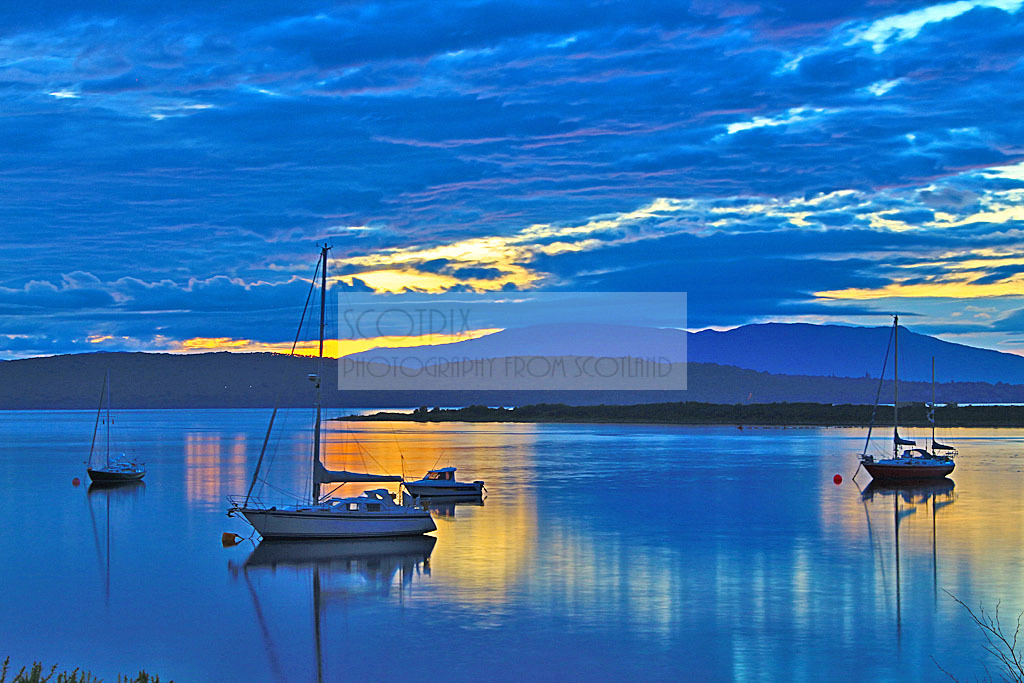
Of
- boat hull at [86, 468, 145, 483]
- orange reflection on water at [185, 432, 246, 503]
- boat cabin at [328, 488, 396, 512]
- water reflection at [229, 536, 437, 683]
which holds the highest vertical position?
boat cabin at [328, 488, 396, 512]

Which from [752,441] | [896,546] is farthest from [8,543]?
[752,441]

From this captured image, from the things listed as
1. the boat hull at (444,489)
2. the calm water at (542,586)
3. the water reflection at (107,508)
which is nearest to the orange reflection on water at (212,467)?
the calm water at (542,586)

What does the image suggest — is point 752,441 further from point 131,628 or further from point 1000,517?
point 131,628

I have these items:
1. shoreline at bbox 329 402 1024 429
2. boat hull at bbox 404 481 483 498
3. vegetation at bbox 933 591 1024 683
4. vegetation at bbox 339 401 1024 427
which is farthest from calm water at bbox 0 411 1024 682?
vegetation at bbox 339 401 1024 427

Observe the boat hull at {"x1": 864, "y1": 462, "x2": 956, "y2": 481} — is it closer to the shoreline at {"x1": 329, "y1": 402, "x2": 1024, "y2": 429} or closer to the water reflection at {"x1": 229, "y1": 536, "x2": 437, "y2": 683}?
the water reflection at {"x1": 229, "y1": 536, "x2": 437, "y2": 683}

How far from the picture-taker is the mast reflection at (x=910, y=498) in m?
35.0

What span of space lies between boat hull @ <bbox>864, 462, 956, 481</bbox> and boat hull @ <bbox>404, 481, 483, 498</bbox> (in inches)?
927

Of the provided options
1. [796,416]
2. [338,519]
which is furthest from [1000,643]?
[796,416]

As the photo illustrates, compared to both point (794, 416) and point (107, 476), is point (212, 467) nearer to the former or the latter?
point (107, 476)

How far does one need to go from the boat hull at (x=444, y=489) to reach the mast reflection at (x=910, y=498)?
18177 mm

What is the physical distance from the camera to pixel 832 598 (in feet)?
A: 84.4

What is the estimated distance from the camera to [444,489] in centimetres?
4906

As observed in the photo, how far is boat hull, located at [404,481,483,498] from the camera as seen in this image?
160 feet

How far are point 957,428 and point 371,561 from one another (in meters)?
125
